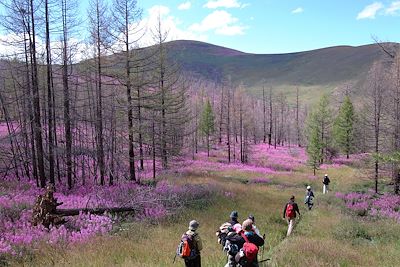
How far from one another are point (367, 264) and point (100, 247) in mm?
7252

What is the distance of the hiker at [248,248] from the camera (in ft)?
20.4

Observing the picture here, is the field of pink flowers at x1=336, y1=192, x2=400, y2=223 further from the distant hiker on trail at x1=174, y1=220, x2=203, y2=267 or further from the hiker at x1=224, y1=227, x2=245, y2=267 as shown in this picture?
the distant hiker on trail at x1=174, y1=220, x2=203, y2=267

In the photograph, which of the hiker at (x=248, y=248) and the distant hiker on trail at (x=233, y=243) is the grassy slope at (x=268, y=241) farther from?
the hiker at (x=248, y=248)

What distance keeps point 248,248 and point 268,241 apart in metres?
6.58

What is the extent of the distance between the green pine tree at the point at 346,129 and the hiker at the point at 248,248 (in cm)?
4826

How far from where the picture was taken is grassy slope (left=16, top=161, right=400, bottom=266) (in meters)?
8.76

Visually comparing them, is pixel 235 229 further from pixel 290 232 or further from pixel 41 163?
pixel 41 163

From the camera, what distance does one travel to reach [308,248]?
9.93m

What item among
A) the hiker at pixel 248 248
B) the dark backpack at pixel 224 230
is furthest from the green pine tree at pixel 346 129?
the hiker at pixel 248 248

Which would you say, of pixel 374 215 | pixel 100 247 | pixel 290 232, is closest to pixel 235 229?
pixel 100 247

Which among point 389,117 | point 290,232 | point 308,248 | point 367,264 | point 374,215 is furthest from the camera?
point 389,117

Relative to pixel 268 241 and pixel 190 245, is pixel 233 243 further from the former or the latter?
pixel 268 241

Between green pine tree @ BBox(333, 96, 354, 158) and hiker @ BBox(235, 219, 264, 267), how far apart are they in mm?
48259

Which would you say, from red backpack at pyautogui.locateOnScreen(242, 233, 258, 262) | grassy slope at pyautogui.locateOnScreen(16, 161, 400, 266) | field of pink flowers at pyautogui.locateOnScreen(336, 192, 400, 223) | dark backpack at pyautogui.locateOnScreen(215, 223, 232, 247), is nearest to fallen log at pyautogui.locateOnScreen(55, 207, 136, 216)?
grassy slope at pyautogui.locateOnScreen(16, 161, 400, 266)
